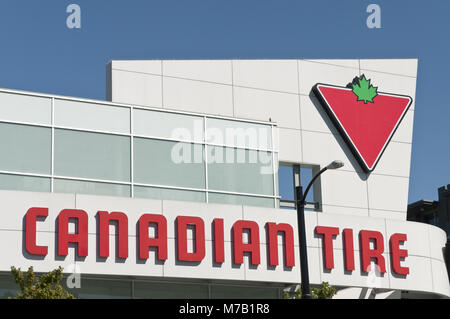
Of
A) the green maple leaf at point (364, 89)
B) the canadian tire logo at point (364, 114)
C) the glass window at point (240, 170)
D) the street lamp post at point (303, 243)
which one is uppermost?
the green maple leaf at point (364, 89)

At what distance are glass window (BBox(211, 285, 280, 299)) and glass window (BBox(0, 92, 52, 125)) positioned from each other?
312 inches

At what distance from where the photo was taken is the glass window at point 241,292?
96.5 feet

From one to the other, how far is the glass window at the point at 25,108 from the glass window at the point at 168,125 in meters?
3.01

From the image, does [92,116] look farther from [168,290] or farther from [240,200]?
[168,290]

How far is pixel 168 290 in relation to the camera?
94.3 ft

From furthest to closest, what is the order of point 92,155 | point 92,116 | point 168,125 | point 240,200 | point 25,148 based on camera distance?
1. point 240,200
2. point 168,125
3. point 92,116
4. point 92,155
5. point 25,148

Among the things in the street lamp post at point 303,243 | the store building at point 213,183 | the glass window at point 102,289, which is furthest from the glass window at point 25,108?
the street lamp post at point 303,243

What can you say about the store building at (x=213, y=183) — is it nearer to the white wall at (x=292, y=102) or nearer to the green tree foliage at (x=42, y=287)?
the white wall at (x=292, y=102)

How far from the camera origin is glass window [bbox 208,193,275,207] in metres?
29.7

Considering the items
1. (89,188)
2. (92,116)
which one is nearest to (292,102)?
(92,116)

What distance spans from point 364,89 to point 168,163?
32.1 ft

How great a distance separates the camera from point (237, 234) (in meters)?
A: 28.9
